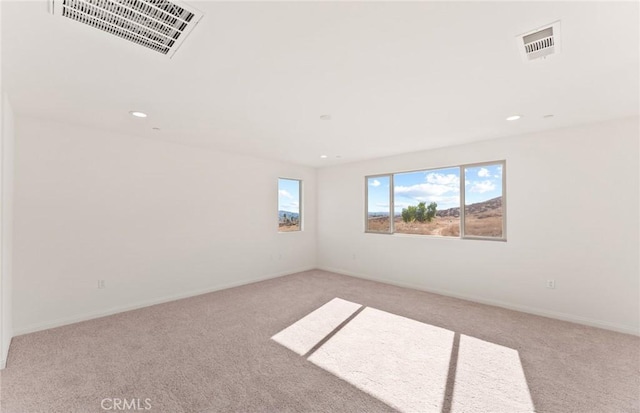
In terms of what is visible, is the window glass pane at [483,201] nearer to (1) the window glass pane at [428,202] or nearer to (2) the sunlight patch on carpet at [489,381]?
(1) the window glass pane at [428,202]

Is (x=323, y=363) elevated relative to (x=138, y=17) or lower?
lower

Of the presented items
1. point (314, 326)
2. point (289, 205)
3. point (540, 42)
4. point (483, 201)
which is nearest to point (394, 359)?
point (314, 326)

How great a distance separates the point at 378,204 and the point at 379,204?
22mm

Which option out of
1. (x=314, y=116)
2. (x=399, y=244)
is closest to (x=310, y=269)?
(x=399, y=244)

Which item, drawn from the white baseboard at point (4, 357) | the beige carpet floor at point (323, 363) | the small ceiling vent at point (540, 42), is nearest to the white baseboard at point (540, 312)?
the beige carpet floor at point (323, 363)

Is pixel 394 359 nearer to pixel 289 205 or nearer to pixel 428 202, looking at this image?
pixel 428 202

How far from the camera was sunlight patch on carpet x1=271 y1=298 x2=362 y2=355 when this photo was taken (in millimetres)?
2713

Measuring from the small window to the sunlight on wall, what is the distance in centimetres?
230

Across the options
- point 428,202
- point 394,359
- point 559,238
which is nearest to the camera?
point 394,359

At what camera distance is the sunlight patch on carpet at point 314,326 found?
2.71 m

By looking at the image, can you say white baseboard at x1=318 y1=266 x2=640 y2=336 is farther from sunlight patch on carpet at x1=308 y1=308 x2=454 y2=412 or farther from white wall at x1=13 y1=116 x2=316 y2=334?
white wall at x1=13 y1=116 x2=316 y2=334

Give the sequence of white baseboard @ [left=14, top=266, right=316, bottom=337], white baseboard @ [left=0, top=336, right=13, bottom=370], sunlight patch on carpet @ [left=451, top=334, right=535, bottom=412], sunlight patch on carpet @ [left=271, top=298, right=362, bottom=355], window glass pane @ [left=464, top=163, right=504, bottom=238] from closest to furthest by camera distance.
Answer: sunlight patch on carpet @ [left=451, top=334, right=535, bottom=412]
white baseboard @ [left=0, top=336, right=13, bottom=370]
sunlight patch on carpet @ [left=271, top=298, right=362, bottom=355]
white baseboard @ [left=14, top=266, right=316, bottom=337]
window glass pane @ [left=464, top=163, right=504, bottom=238]

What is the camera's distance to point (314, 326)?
123 inches

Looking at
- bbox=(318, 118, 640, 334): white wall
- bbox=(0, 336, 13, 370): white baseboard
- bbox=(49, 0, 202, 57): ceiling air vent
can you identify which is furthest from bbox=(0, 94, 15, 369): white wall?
bbox=(318, 118, 640, 334): white wall
